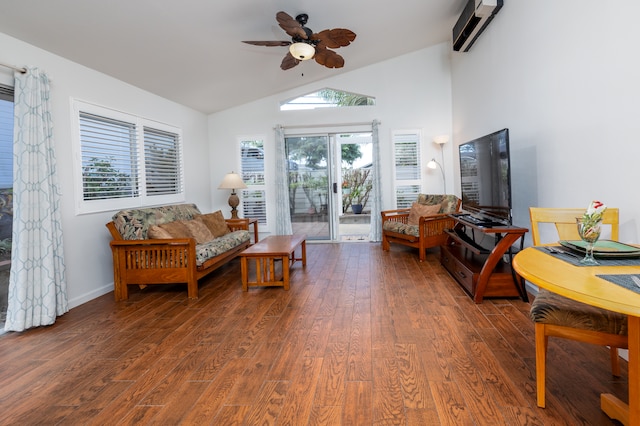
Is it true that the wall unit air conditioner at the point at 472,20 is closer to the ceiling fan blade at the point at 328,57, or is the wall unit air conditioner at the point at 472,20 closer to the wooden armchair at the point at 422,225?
the ceiling fan blade at the point at 328,57

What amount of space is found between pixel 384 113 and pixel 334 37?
118 inches

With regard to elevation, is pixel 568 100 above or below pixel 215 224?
above

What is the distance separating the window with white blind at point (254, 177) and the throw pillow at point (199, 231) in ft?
6.27

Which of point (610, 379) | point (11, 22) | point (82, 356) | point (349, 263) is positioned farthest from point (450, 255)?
point (11, 22)

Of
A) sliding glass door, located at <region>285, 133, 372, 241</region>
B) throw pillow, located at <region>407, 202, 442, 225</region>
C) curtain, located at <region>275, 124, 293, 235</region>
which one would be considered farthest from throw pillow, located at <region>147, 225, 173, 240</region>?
throw pillow, located at <region>407, 202, 442, 225</region>

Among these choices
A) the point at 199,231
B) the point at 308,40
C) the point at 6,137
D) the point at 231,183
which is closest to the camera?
the point at 6,137

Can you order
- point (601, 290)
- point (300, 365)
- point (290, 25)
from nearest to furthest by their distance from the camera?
point (601, 290) < point (300, 365) < point (290, 25)

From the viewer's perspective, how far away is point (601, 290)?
109cm

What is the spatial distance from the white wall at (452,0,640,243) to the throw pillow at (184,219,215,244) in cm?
362

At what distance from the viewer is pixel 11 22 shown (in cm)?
260

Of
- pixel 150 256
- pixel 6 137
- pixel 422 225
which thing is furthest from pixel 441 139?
pixel 6 137

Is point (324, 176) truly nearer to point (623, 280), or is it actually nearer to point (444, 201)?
point (444, 201)

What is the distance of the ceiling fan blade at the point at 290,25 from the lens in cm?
291

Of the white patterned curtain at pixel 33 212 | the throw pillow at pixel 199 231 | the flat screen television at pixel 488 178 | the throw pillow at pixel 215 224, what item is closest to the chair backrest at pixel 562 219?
the flat screen television at pixel 488 178
